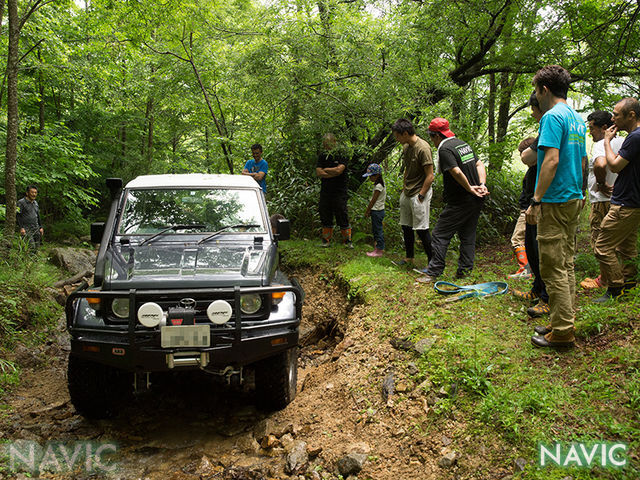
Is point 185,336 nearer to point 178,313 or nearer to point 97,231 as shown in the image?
point 178,313

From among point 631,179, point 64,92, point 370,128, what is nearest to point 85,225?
point 64,92

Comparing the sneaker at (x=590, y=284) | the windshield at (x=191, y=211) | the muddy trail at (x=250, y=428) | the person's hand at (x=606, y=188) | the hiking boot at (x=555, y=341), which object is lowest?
the muddy trail at (x=250, y=428)

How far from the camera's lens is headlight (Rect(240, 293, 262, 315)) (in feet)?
10.6

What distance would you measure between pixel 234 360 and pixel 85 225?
1167cm

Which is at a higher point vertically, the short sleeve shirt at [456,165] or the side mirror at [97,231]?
the short sleeve shirt at [456,165]

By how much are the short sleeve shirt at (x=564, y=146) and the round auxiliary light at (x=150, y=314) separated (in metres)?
2.98

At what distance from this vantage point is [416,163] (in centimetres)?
565

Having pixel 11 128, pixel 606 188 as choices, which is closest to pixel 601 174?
pixel 606 188

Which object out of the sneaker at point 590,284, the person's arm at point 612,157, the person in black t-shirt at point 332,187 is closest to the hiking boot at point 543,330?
the sneaker at point 590,284

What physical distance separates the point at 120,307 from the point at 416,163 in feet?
13.5

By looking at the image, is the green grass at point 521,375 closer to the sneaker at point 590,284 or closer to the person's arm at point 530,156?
the sneaker at point 590,284

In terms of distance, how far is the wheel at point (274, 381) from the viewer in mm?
3369

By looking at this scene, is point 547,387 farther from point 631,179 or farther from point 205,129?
point 205,129

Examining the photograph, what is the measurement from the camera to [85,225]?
494 inches
